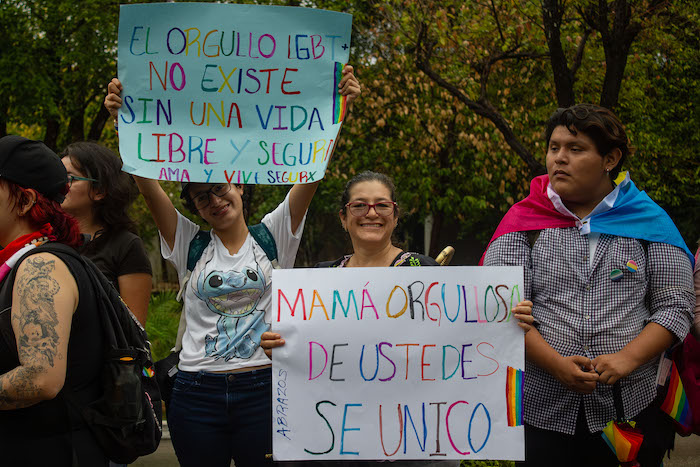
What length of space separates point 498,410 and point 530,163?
5195 millimetres

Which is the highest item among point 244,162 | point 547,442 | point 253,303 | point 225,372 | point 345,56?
point 345,56

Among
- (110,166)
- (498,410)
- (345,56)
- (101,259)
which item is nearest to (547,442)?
(498,410)

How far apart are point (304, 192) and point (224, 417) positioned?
101 centimetres

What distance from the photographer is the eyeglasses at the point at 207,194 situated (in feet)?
10.6

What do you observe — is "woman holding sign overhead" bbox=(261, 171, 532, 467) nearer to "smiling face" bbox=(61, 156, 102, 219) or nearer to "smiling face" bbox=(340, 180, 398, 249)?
"smiling face" bbox=(340, 180, 398, 249)

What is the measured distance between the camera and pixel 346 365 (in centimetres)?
282

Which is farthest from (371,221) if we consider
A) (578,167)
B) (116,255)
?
(116,255)

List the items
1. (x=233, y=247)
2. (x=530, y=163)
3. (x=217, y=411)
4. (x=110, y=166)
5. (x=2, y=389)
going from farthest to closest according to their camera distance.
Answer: (x=530, y=163) → (x=110, y=166) → (x=233, y=247) → (x=217, y=411) → (x=2, y=389)

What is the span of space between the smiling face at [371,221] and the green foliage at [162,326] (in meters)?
3.93

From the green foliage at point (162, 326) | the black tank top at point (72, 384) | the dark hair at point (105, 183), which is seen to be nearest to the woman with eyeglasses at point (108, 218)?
the dark hair at point (105, 183)

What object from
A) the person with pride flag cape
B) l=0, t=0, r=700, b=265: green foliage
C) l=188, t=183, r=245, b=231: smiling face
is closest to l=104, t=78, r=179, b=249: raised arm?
l=188, t=183, r=245, b=231: smiling face

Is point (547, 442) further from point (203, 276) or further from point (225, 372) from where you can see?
point (203, 276)

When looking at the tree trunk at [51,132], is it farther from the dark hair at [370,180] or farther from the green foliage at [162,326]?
the dark hair at [370,180]

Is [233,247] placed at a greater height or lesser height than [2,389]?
greater
